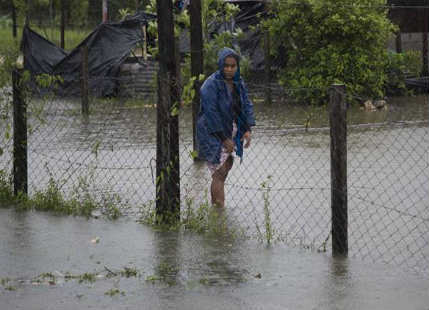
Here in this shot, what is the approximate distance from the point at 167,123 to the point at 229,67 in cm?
106

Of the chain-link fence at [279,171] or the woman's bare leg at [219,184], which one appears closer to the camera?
the chain-link fence at [279,171]

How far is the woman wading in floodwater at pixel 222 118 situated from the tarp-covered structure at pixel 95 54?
44.6ft

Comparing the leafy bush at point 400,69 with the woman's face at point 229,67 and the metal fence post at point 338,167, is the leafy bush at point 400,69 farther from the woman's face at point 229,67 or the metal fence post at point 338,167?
the metal fence post at point 338,167

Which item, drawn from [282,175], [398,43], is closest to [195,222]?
[282,175]

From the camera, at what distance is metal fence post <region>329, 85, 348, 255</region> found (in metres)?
6.72

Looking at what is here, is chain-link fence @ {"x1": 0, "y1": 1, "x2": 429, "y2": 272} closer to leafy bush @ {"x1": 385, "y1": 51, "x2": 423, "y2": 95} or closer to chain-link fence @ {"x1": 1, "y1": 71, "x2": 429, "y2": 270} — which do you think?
chain-link fence @ {"x1": 1, "y1": 71, "x2": 429, "y2": 270}

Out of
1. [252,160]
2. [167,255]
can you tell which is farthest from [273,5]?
[167,255]

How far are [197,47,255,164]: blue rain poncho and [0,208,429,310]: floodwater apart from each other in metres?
1.23

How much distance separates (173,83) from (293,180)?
298 cm

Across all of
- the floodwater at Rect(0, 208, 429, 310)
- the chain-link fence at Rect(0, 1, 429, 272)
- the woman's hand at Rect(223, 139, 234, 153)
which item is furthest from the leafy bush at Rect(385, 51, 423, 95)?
the floodwater at Rect(0, 208, 429, 310)

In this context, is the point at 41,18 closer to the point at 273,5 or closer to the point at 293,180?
the point at 273,5

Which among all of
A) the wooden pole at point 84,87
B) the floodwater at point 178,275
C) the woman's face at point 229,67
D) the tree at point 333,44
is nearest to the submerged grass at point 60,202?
the floodwater at point 178,275

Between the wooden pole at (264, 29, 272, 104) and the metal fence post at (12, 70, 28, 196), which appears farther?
the wooden pole at (264, 29, 272, 104)

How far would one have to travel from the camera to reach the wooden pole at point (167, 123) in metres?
7.73
